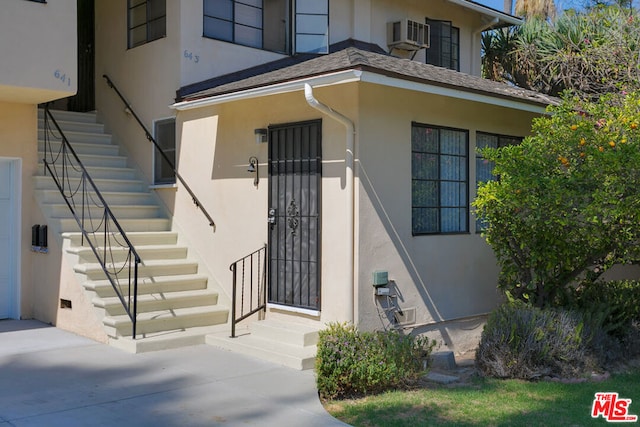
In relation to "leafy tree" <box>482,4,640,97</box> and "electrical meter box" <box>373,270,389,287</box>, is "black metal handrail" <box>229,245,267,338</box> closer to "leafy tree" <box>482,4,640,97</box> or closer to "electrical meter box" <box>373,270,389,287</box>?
"electrical meter box" <box>373,270,389,287</box>

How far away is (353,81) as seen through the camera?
25.0 ft

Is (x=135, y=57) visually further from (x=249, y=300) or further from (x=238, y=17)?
(x=249, y=300)

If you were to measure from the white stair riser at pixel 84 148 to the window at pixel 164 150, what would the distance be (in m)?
1.06

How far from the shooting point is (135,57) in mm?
11586

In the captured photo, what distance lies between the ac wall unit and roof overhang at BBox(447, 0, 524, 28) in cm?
110

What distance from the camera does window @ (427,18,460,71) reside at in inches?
551

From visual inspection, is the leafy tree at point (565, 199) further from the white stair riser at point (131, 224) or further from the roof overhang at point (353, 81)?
the white stair riser at point (131, 224)

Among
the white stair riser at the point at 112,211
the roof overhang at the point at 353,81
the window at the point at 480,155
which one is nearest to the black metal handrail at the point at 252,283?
the roof overhang at the point at 353,81

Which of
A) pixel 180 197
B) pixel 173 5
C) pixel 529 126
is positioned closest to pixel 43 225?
pixel 180 197

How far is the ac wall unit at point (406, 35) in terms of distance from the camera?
1284 centimetres

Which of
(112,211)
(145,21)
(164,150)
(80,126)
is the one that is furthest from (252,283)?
(145,21)

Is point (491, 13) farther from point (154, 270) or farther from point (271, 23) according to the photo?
point (154, 270)

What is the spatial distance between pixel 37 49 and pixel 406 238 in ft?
17.7

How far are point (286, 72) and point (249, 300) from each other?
3.08 m
